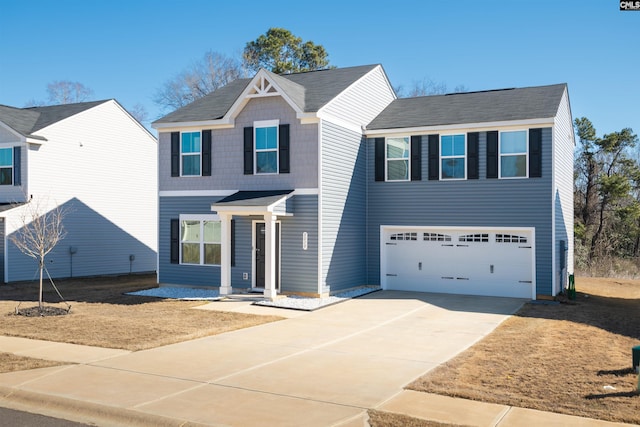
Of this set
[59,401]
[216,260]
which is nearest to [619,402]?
[59,401]

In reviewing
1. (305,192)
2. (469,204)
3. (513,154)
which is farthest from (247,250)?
(513,154)

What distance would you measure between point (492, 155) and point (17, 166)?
56.0 feet

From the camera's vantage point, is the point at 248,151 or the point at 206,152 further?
the point at 206,152

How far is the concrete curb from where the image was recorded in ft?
23.1

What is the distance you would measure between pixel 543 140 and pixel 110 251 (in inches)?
710

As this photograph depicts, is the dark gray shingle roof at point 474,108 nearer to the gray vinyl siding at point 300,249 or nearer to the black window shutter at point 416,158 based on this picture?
the black window shutter at point 416,158

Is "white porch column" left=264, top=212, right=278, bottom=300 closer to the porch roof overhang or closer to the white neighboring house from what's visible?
the porch roof overhang

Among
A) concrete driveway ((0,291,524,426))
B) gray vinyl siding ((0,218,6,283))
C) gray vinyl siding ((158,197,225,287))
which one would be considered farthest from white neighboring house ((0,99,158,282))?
concrete driveway ((0,291,524,426))

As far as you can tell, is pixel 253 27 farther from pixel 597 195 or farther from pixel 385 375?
pixel 385 375

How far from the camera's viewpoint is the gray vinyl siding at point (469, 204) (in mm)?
17875

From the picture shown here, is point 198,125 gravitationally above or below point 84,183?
above

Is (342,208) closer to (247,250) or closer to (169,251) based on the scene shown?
(247,250)

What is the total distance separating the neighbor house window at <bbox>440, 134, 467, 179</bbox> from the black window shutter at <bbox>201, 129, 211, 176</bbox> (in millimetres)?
7406

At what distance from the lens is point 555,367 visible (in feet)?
31.1
